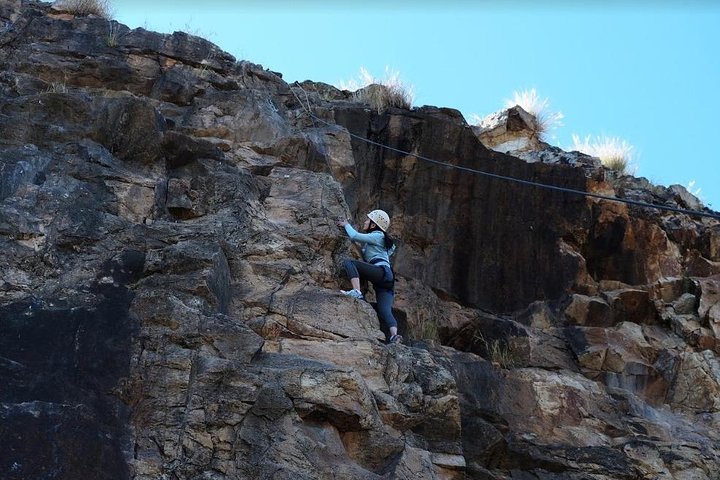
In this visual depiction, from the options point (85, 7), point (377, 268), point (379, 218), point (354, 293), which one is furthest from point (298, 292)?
point (85, 7)

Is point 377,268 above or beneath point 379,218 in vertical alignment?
beneath

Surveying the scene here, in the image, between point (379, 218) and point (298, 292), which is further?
point (379, 218)

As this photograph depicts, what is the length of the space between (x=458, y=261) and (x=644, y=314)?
2.81 metres

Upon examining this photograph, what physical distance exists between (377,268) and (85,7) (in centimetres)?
674

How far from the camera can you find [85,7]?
1431cm

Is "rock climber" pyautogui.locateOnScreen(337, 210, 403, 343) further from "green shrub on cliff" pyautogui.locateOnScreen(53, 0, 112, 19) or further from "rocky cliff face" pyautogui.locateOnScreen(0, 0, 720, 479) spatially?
"green shrub on cliff" pyautogui.locateOnScreen(53, 0, 112, 19)

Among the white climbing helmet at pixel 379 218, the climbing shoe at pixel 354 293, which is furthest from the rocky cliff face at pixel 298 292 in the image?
the white climbing helmet at pixel 379 218

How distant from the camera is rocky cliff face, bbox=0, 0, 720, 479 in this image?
25.7 feet

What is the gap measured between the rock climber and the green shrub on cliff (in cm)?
582

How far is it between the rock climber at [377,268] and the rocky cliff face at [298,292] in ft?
0.73

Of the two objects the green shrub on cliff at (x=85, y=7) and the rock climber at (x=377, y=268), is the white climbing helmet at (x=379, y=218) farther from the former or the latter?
the green shrub on cliff at (x=85, y=7)

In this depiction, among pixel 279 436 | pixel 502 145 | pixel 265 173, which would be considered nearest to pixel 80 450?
pixel 279 436

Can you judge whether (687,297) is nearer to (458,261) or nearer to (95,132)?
(458,261)

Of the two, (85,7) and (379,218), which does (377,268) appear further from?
(85,7)
